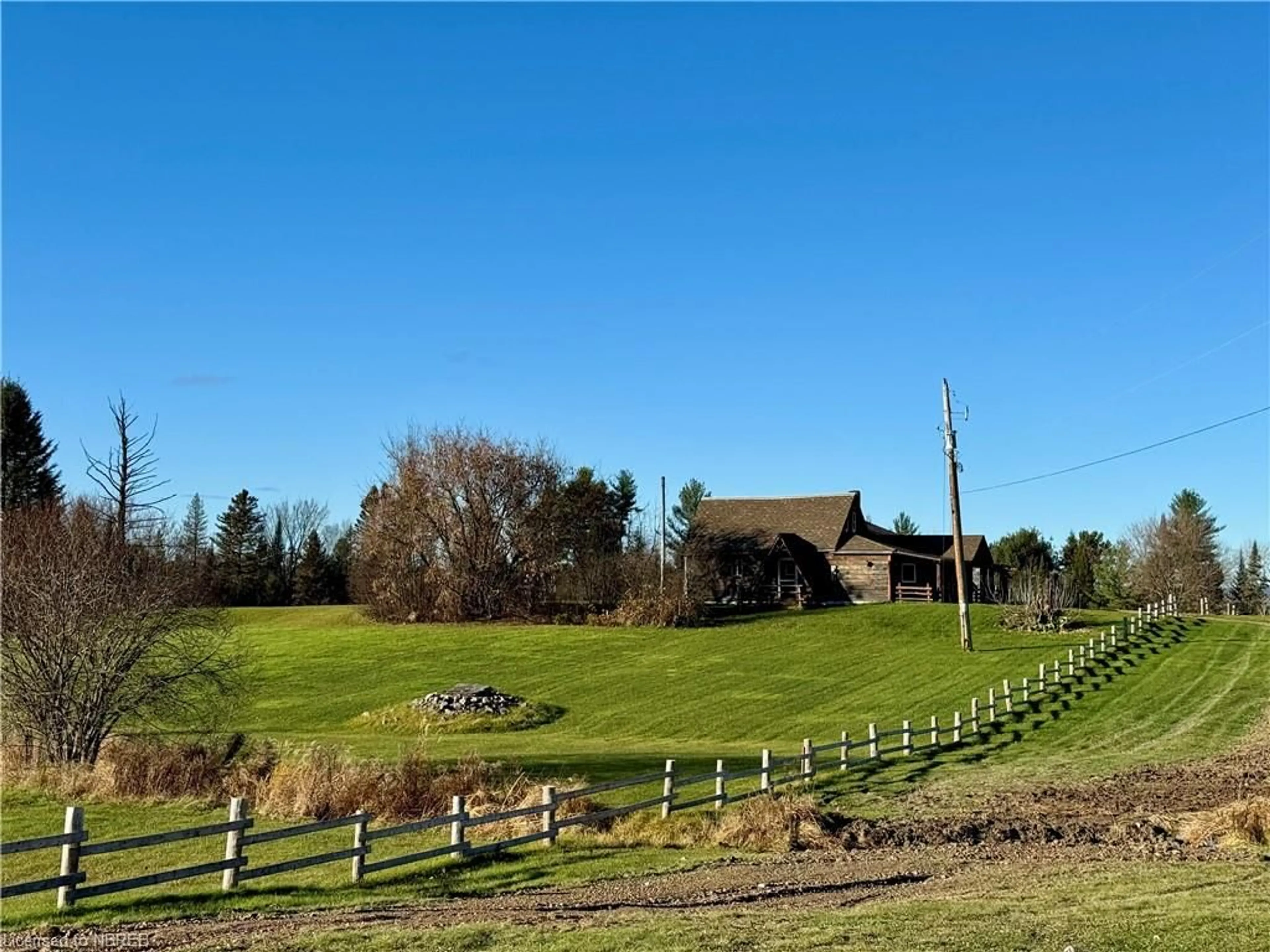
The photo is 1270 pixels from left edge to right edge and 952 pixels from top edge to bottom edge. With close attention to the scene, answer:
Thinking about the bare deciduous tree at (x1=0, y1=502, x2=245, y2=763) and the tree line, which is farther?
the tree line

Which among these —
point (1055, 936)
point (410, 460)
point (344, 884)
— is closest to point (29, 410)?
point (410, 460)

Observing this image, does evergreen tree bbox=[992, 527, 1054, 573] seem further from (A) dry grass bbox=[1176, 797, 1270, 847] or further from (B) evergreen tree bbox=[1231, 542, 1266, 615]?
(A) dry grass bbox=[1176, 797, 1270, 847]

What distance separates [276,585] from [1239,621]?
6669 centimetres

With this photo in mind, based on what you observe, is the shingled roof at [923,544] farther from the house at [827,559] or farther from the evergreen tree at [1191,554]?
the evergreen tree at [1191,554]

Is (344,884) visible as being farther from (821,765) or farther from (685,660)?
(685,660)

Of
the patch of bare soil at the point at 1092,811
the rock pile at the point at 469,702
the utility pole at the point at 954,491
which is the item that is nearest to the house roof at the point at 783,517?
the utility pole at the point at 954,491

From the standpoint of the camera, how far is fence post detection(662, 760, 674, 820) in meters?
17.8

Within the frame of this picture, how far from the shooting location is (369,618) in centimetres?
6009

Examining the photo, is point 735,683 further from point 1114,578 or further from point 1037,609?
point 1114,578

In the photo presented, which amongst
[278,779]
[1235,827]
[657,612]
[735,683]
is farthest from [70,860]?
[657,612]

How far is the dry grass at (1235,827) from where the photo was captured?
1455cm

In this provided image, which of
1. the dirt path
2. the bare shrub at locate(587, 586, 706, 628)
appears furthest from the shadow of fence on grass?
the bare shrub at locate(587, 586, 706, 628)

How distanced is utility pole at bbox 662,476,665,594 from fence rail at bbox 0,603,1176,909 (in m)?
27.7

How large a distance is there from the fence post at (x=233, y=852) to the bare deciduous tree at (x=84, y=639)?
1153cm
